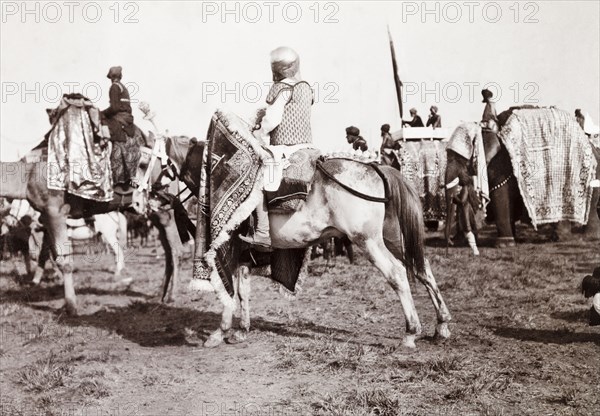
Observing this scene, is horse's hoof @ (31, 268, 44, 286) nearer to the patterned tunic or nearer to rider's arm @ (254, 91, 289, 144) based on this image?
the patterned tunic

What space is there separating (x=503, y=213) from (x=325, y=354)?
930 cm

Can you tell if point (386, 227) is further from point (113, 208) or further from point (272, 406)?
point (113, 208)

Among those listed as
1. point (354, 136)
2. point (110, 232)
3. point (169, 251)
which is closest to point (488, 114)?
point (354, 136)

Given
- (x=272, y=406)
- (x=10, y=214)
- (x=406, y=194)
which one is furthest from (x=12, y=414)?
(x=10, y=214)

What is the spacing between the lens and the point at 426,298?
9188 millimetres

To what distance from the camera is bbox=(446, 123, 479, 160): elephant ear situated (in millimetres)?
13367

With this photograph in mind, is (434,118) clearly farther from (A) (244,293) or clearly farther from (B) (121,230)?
(A) (244,293)

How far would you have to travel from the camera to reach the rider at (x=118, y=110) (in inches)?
427

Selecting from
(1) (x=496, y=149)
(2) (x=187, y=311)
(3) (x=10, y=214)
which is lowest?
(2) (x=187, y=311)

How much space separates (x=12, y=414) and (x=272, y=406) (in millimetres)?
2307

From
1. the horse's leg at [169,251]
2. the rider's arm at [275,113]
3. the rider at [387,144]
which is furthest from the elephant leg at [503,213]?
the rider's arm at [275,113]

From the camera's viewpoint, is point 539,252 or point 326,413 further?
point 539,252

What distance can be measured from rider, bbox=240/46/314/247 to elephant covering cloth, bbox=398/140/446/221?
10118 millimetres

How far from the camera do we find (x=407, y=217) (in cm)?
662
